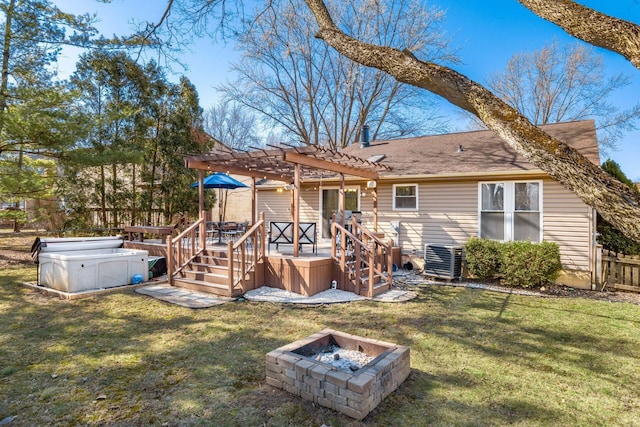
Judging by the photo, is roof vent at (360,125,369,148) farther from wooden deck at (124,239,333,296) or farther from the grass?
the grass

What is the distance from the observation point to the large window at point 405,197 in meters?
10.3

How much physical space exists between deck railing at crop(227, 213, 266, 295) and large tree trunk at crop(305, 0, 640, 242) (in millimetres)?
4541

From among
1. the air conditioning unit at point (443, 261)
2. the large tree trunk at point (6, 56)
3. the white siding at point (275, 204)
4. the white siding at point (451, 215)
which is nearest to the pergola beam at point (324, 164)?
the white siding at point (451, 215)

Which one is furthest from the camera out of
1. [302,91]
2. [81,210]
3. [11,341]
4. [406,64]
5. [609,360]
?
[302,91]

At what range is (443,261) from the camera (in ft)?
28.4

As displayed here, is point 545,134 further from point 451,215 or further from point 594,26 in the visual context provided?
point 451,215

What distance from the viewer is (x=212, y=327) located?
4.87 m

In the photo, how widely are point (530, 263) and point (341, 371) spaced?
6507 mm

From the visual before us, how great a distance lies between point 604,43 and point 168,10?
5.85 m

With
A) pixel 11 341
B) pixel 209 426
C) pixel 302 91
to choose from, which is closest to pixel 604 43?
pixel 209 426

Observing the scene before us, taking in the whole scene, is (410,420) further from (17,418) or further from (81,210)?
(81,210)

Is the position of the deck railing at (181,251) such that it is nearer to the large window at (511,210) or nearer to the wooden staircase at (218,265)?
the wooden staircase at (218,265)

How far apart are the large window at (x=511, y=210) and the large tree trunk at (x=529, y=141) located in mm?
7429

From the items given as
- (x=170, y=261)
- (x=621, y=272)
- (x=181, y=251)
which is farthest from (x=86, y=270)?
(x=621, y=272)
